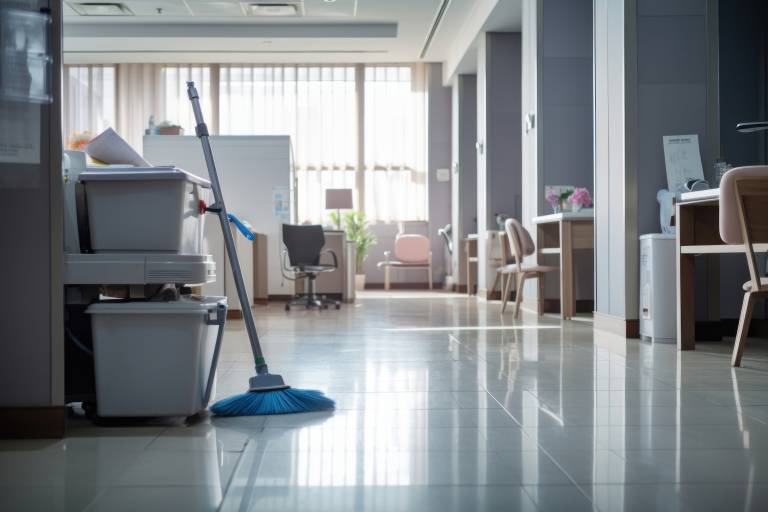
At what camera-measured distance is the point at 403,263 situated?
11.8 m

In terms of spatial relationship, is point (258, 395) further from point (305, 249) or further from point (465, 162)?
point (465, 162)

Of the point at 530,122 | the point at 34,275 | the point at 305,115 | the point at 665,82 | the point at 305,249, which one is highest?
the point at 305,115

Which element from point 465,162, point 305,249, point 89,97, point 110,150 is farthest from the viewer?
point 89,97

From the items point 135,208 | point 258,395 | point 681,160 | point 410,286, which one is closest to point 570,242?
point 681,160

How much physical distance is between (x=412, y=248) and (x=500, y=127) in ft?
10.2

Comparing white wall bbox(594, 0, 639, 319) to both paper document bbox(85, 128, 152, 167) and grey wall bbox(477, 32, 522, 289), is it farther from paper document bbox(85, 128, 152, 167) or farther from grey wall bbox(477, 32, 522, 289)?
grey wall bbox(477, 32, 522, 289)

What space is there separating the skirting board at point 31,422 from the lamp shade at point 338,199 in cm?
821

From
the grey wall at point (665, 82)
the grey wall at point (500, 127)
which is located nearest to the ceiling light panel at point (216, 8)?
the grey wall at point (500, 127)

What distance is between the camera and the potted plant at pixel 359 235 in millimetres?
11750

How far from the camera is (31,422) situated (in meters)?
2.11

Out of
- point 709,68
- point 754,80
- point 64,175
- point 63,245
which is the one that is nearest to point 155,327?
point 63,245

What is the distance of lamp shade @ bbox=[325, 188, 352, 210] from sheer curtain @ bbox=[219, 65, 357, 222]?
1.78 meters

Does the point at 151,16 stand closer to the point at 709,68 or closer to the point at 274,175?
the point at 274,175

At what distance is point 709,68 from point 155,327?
149 inches
